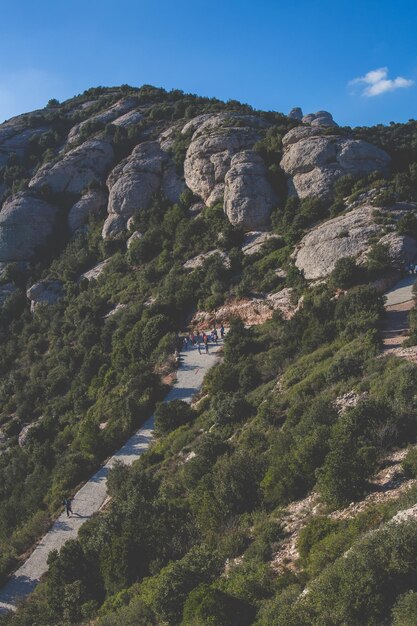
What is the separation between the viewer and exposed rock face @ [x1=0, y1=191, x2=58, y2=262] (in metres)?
51.0

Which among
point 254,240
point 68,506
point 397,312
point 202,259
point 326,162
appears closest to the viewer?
point 68,506

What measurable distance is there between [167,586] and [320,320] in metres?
16.3

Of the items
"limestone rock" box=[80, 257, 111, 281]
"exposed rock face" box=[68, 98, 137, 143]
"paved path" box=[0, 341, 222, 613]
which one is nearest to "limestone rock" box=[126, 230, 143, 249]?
"limestone rock" box=[80, 257, 111, 281]

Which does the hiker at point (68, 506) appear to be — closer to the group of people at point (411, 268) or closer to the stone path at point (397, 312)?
the stone path at point (397, 312)

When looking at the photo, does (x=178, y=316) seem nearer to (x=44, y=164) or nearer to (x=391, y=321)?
(x=391, y=321)

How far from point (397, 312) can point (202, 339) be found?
12.4 metres

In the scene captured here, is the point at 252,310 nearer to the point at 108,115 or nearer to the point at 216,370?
the point at 216,370

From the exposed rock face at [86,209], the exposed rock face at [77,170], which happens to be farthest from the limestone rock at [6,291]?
the exposed rock face at [77,170]

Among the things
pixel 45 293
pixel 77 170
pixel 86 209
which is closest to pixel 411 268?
pixel 45 293

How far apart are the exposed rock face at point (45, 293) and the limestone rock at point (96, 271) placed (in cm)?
263

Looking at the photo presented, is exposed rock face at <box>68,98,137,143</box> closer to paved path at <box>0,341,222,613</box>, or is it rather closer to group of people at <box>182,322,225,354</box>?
group of people at <box>182,322,225,354</box>

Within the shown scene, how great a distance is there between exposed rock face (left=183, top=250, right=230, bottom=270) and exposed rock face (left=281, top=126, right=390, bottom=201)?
8.21m

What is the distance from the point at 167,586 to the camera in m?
9.29

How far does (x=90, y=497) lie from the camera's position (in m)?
20.2
